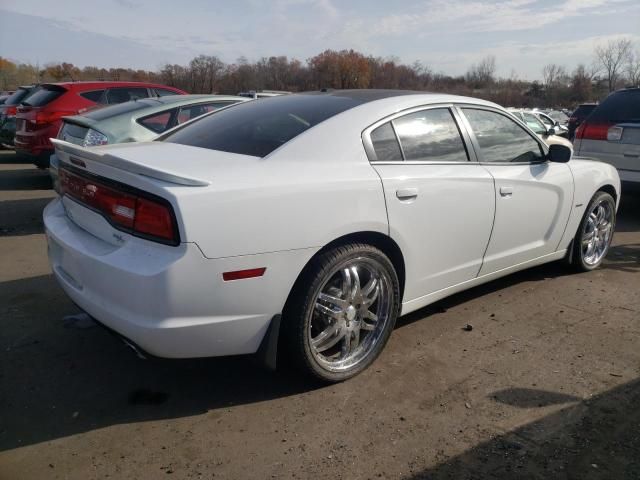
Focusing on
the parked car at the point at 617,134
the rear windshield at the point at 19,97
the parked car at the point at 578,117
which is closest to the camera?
the parked car at the point at 617,134

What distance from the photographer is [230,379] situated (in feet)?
9.81

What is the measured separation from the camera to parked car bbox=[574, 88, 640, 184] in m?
6.73

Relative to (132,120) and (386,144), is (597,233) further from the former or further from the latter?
(132,120)

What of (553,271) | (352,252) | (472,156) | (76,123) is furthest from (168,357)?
(76,123)

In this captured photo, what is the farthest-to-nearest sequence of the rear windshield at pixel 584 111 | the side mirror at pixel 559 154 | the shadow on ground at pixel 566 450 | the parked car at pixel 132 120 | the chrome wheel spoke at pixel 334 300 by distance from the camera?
the rear windshield at pixel 584 111 < the parked car at pixel 132 120 < the side mirror at pixel 559 154 < the chrome wheel spoke at pixel 334 300 < the shadow on ground at pixel 566 450

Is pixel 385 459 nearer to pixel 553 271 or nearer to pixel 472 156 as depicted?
pixel 472 156

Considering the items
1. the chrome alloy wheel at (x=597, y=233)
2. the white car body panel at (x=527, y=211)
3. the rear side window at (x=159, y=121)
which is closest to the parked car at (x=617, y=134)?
the chrome alloy wheel at (x=597, y=233)

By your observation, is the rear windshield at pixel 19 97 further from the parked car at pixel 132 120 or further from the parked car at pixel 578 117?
the parked car at pixel 578 117

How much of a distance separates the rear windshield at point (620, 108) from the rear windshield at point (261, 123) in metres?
5.10

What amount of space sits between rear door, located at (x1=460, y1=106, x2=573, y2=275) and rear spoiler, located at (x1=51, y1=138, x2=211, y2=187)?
207 cm

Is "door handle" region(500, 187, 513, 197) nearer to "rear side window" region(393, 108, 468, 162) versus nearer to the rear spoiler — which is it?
"rear side window" region(393, 108, 468, 162)

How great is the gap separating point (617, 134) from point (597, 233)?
2.66m

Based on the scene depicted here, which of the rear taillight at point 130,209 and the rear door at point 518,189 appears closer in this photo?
the rear taillight at point 130,209

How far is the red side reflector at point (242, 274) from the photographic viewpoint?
239 cm
